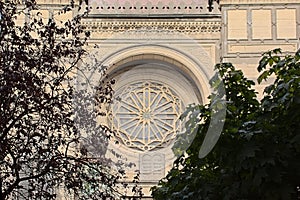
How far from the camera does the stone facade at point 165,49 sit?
15133 mm

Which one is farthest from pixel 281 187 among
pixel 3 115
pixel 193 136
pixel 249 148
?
pixel 3 115

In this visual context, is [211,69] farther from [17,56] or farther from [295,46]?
[17,56]

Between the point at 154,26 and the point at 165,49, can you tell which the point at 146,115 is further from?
the point at 154,26

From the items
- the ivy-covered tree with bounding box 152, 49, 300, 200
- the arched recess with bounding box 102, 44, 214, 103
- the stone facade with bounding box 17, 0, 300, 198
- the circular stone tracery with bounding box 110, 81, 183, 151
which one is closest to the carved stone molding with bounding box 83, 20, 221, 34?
the stone facade with bounding box 17, 0, 300, 198

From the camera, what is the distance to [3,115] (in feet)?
17.0

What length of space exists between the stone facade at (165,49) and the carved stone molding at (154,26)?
2 centimetres

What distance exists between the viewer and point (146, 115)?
15.9m

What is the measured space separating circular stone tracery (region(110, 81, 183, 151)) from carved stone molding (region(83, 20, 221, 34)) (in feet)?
4.49

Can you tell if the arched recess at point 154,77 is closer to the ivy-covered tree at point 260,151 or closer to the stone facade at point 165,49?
the stone facade at point 165,49

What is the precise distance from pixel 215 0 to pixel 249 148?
11240 millimetres

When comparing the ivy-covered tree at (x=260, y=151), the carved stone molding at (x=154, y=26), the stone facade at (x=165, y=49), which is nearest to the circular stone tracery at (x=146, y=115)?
the stone facade at (x=165, y=49)

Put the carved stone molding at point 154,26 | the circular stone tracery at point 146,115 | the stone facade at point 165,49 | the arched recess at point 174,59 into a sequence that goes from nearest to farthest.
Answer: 1. the stone facade at point 165,49
2. the arched recess at point 174,59
3. the carved stone molding at point 154,26
4. the circular stone tracery at point 146,115

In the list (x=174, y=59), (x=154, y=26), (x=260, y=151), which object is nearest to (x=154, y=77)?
(x=174, y=59)

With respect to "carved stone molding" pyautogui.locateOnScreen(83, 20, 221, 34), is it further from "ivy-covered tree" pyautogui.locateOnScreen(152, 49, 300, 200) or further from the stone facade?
"ivy-covered tree" pyautogui.locateOnScreen(152, 49, 300, 200)
